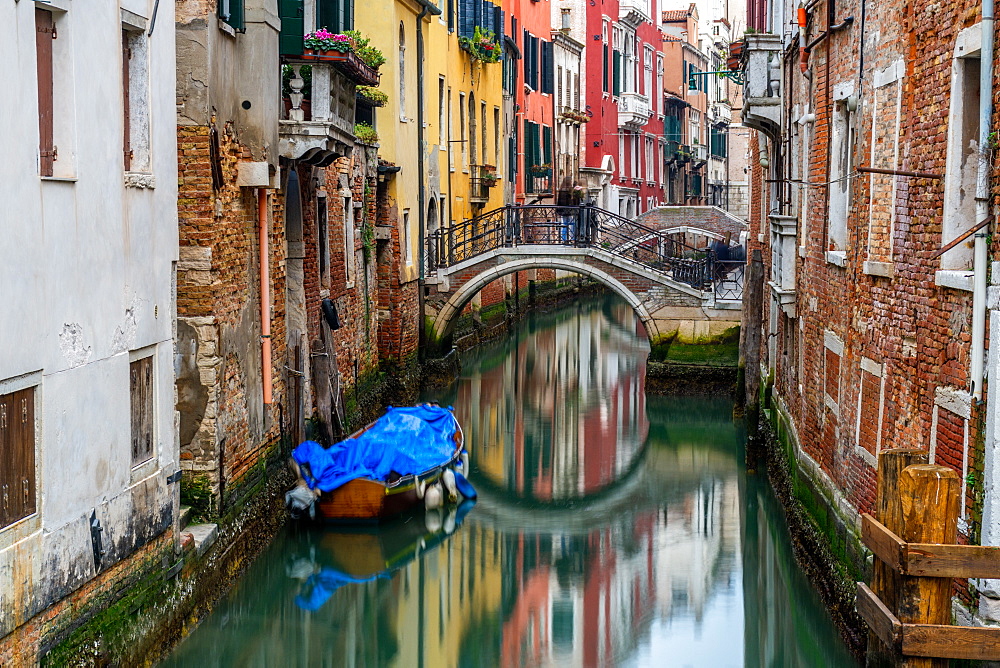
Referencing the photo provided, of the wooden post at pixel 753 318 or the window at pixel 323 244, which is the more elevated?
the window at pixel 323 244

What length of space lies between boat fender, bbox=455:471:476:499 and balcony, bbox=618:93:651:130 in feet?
95.1

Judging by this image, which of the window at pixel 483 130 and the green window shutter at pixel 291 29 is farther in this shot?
the window at pixel 483 130

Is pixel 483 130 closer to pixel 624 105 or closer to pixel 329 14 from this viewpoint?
pixel 329 14

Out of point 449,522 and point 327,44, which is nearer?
point 327,44

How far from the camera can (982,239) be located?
619 centimetres

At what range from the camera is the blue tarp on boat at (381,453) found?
11992 mm

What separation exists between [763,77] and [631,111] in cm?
2729

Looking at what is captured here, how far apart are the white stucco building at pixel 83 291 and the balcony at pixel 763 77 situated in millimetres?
7560

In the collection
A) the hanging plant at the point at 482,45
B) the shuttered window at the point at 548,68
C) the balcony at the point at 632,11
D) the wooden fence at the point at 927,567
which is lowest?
the wooden fence at the point at 927,567

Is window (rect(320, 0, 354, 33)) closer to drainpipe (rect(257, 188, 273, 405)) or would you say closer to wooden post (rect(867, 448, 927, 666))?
drainpipe (rect(257, 188, 273, 405))

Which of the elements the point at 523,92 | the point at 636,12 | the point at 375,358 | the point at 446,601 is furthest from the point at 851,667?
the point at 636,12

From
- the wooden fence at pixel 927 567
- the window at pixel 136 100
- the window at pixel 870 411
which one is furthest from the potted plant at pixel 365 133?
the wooden fence at pixel 927 567

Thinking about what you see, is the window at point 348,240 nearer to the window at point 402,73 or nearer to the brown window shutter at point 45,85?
the window at point 402,73

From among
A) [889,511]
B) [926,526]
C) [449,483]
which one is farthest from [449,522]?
[926,526]
